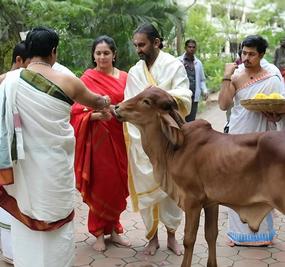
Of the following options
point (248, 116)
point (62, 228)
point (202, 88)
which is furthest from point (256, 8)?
point (62, 228)

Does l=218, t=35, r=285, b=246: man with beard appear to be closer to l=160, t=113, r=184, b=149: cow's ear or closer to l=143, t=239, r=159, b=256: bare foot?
l=160, t=113, r=184, b=149: cow's ear

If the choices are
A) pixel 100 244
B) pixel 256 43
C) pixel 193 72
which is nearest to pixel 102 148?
pixel 100 244

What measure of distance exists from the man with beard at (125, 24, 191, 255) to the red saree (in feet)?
0.58

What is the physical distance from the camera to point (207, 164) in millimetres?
3211

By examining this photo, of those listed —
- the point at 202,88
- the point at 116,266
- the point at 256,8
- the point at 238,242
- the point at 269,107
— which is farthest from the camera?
the point at 256,8

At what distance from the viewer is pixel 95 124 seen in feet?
13.6

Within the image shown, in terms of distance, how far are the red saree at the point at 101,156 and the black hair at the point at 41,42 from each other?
112 cm

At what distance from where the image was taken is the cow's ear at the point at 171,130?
326 centimetres

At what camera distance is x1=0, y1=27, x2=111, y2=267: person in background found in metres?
2.93

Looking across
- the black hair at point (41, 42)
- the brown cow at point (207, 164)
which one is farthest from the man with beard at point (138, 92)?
the black hair at point (41, 42)

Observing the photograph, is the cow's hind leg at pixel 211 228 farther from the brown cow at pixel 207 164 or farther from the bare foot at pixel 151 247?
the bare foot at pixel 151 247

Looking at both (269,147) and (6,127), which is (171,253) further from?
(6,127)

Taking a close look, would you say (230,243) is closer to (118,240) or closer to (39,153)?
(118,240)

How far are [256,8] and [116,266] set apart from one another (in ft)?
63.0
